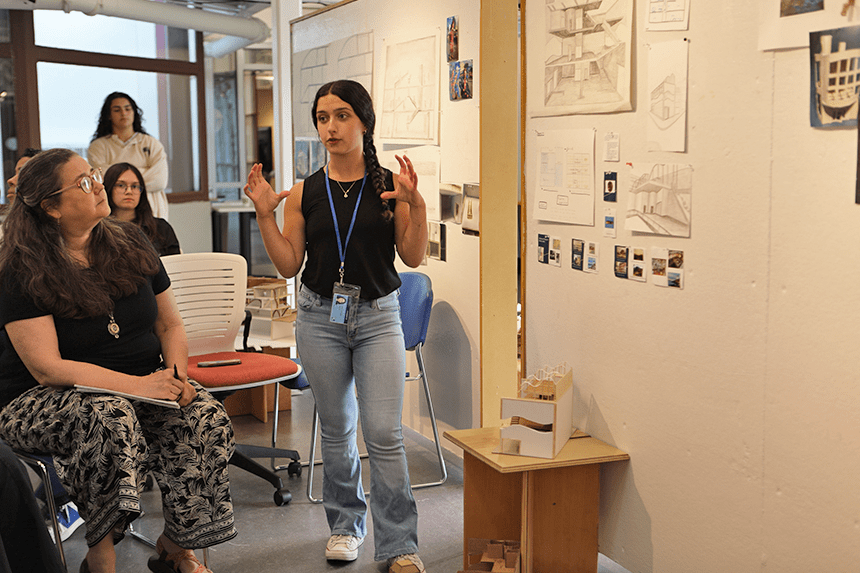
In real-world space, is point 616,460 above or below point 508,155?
below

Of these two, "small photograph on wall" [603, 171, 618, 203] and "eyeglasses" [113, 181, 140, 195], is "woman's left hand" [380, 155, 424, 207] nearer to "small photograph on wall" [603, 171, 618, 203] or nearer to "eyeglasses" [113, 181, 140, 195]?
"small photograph on wall" [603, 171, 618, 203]

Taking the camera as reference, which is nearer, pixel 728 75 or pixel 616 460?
pixel 728 75

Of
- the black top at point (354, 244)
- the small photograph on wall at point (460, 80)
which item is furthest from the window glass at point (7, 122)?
the black top at point (354, 244)

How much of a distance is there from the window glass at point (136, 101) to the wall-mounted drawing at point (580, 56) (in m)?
6.75

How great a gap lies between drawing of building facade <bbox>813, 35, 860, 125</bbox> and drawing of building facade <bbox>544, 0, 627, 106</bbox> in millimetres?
660

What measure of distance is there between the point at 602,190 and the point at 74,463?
1.72 metres

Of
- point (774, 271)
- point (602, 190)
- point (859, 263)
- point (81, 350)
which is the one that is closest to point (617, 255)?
point (602, 190)

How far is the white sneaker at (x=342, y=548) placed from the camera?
2.83 m

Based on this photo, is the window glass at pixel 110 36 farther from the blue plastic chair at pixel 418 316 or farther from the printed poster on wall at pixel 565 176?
the printed poster on wall at pixel 565 176

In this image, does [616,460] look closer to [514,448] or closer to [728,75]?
[514,448]

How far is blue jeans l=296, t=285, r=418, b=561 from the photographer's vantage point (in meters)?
2.64

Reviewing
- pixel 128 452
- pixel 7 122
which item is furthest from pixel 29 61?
pixel 128 452

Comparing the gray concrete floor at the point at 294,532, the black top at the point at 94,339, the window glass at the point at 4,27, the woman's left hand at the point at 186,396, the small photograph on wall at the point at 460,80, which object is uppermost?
the window glass at the point at 4,27

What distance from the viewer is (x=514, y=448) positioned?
2.50m
